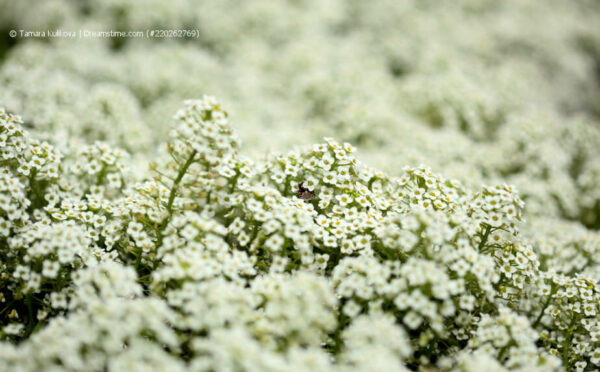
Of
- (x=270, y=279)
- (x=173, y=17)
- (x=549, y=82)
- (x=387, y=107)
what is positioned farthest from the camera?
(x=549, y=82)

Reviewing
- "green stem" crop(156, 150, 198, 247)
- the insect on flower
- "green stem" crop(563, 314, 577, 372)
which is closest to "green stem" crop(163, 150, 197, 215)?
"green stem" crop(156, 150, 198, 247)

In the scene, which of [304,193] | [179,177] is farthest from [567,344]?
[179,177]

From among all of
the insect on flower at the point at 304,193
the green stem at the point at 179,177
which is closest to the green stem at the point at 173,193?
the green stem at the point at 179,177

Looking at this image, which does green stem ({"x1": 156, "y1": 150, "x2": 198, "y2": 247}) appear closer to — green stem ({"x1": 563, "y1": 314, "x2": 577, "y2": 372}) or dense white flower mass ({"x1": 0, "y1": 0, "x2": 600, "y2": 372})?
dense white flower mass ({"x1": 0, "y1": 0, "x2": 600, "y2": 372})

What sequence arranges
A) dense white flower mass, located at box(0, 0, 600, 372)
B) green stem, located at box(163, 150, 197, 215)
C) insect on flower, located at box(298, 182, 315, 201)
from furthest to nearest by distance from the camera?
insect on flower, located at box(298, 182, 315, 201), green stem, located at box(163, 150, 197, 215), dense white flower mass, located at box(0, 0, 600, 372)

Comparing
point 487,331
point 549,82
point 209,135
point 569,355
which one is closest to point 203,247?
point 209,135

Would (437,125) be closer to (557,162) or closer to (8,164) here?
(557,162)

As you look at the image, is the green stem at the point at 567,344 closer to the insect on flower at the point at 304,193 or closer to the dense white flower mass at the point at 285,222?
the dense white flower mass at the point at 285,222

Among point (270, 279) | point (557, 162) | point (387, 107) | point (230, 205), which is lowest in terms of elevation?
point (270, 279)
